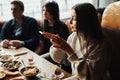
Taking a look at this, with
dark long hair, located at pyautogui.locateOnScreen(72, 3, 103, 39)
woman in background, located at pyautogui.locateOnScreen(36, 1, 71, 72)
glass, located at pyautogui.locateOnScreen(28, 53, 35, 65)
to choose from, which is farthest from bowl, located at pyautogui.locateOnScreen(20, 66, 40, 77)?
woman in background, located at pyautogui.locateOnScreen(36, 1, 71, 72)

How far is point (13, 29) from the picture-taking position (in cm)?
310

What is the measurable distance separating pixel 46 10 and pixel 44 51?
1.96ft

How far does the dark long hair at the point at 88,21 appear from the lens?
5.57 ft

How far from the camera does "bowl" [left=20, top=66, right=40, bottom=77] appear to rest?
1.79 meters

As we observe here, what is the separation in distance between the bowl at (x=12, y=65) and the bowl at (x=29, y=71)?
0.13 meters

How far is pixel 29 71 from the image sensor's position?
1.84 metres

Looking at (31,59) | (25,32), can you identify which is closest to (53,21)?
(25,32)

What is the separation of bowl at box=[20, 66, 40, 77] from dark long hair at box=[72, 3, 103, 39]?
1.70 feet

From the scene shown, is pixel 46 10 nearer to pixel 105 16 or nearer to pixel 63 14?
pixel 105 16

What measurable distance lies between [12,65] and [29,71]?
0.83 feet

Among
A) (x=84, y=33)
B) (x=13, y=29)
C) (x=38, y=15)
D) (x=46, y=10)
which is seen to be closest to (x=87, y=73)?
(x=84, y=33)

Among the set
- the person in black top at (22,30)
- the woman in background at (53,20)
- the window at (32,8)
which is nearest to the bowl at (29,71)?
the woman in background at (53,20)

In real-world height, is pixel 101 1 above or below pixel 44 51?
above

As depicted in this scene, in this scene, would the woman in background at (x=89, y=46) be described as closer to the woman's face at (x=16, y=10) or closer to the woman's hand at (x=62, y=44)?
the woman's hand at (x=62, y=44)
